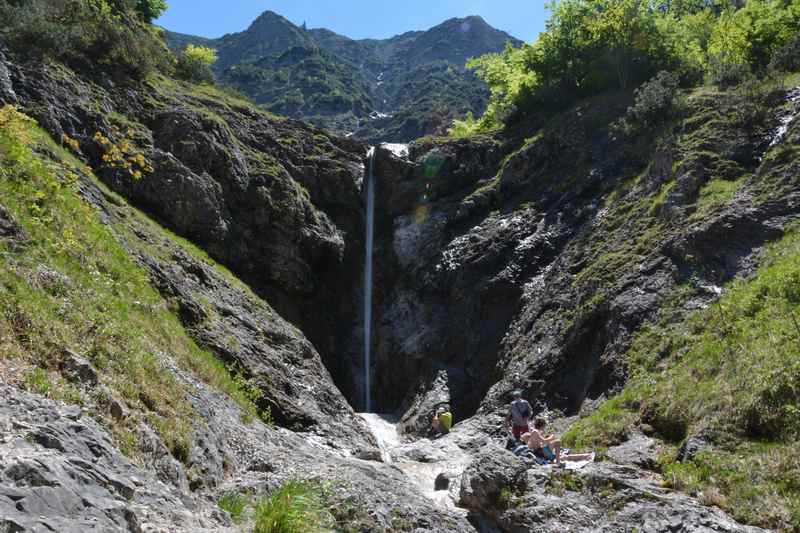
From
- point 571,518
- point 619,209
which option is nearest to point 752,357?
point 571,518

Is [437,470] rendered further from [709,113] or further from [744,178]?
[709,113]

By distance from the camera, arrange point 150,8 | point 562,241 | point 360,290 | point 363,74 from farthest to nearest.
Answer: point 363,74 → point 150,8 → point 360,290 → point 562,241

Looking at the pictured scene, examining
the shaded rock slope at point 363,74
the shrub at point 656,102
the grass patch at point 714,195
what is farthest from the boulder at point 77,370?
the shaded rock slope at point 363,74

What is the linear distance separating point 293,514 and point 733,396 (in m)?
8.43

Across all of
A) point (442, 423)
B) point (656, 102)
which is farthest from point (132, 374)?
point (656, 102)

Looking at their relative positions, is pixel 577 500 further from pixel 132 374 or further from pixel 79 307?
pixel 79 307

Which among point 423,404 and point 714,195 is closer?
point 714,195

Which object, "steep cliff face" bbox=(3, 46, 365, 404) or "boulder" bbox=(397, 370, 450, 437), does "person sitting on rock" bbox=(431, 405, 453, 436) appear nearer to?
"boulder" bbox=(397, 370, 450, 437)

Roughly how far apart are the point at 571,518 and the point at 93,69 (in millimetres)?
21170

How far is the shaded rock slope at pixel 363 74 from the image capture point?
89375 millimetres

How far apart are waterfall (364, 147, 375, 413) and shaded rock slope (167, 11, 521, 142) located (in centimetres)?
3436

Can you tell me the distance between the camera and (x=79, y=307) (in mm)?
9078

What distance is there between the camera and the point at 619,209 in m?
20.4

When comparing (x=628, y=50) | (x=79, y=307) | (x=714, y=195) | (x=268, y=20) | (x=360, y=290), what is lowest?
(x=79, y=307)
